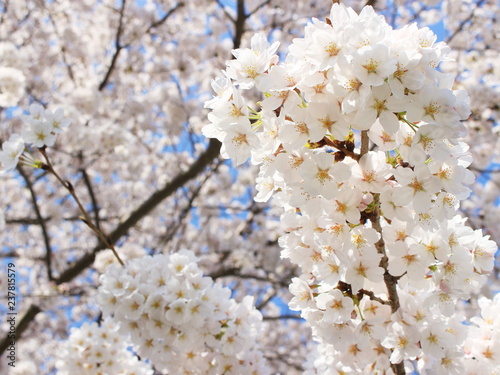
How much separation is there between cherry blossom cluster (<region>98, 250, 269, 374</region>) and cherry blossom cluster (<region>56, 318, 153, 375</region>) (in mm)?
312

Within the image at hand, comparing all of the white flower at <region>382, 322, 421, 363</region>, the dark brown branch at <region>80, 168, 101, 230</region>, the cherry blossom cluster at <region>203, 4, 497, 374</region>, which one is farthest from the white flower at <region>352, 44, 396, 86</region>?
the dark brown branch at <region>80, 168, 101, 230</region>

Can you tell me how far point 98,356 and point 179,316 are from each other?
797 millimetres

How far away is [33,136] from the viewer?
227 centimetres

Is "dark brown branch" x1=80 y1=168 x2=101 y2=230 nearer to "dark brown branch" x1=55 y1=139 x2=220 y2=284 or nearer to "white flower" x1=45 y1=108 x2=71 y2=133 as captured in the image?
"dark brown branch" x1=55 y1=139 x2=220 y2=284

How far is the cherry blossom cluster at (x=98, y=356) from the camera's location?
2.46 m

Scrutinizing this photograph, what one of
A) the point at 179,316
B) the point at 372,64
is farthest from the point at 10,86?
the point at 372,64

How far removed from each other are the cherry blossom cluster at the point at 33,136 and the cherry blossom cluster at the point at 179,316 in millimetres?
742

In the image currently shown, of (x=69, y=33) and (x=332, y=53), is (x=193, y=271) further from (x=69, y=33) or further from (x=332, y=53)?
(x=69, y=33)

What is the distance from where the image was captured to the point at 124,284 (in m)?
2.15

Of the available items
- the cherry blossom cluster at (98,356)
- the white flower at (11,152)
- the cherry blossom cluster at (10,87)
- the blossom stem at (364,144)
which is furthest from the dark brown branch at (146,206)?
the blossom stem at (364,144)

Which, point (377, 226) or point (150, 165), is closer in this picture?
point (377, 226)

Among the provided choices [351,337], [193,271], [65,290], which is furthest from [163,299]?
[65,290]

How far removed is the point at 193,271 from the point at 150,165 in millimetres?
A: 6659

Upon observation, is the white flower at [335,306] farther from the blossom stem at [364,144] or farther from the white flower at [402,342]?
the blossom stem at [364,144]
